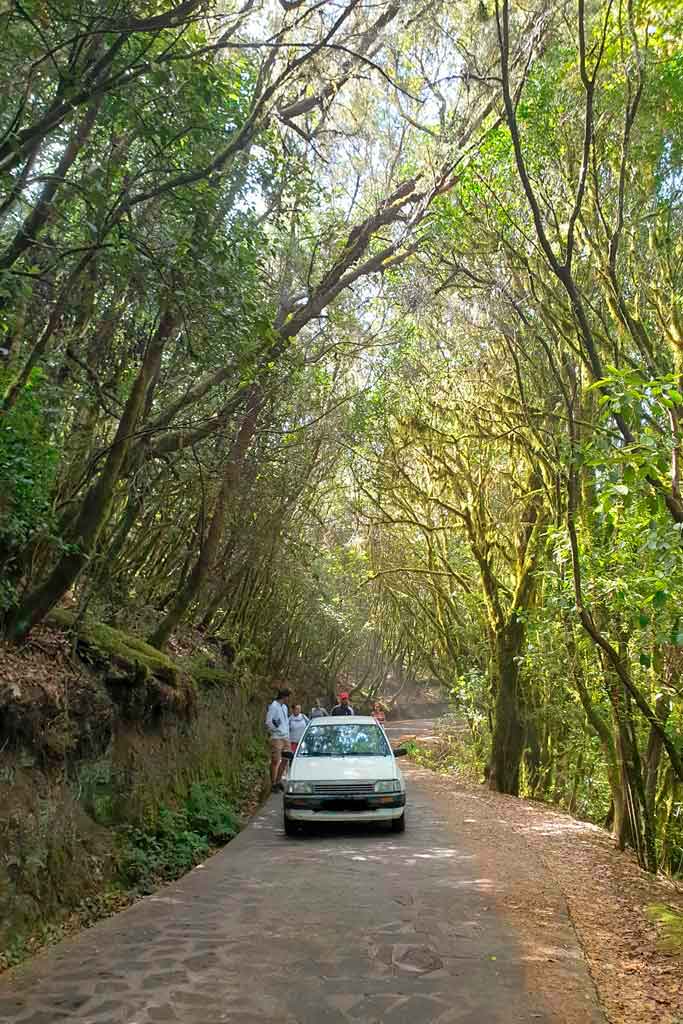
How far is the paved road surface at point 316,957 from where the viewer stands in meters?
4.90

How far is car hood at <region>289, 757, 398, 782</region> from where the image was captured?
36.3 ft

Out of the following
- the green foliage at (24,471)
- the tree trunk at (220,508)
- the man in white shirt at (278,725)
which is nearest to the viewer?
the green foliage at (24,471)

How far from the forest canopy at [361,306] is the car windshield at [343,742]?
2.92 metres

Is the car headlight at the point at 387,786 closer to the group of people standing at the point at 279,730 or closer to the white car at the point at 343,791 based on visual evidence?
the white car at the point at 343,791

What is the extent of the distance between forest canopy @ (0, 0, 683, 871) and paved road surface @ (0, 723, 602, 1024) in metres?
2.43

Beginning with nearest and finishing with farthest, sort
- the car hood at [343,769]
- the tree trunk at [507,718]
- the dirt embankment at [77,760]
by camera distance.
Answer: the dirt embankment at [77,760]
the car hood at [343,769]
the tree trunk at [507,718]

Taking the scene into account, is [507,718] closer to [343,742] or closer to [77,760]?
[343,742]

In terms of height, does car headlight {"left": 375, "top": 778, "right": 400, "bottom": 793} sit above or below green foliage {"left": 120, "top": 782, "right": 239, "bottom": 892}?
above

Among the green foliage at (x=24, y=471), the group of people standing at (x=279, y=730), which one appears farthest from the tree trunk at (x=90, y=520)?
the group of people standing at (x=279, y=730)

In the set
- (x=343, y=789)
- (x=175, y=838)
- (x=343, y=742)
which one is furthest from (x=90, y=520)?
(x=343, y=742)

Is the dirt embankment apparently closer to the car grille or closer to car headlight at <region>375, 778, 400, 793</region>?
the car grille

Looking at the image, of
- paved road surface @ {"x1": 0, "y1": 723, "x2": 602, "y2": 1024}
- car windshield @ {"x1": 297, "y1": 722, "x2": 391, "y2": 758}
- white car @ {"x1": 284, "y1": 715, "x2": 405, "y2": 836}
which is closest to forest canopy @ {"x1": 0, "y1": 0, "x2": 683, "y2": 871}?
paved road surface @ {"x1": 0, "y1": 723, "x2": 602, "y2": 1024}

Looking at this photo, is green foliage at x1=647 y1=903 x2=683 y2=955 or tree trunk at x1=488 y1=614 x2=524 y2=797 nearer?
green foliage at x1=647 y1=903 x2=683 y2=955

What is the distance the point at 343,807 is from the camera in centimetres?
1100
